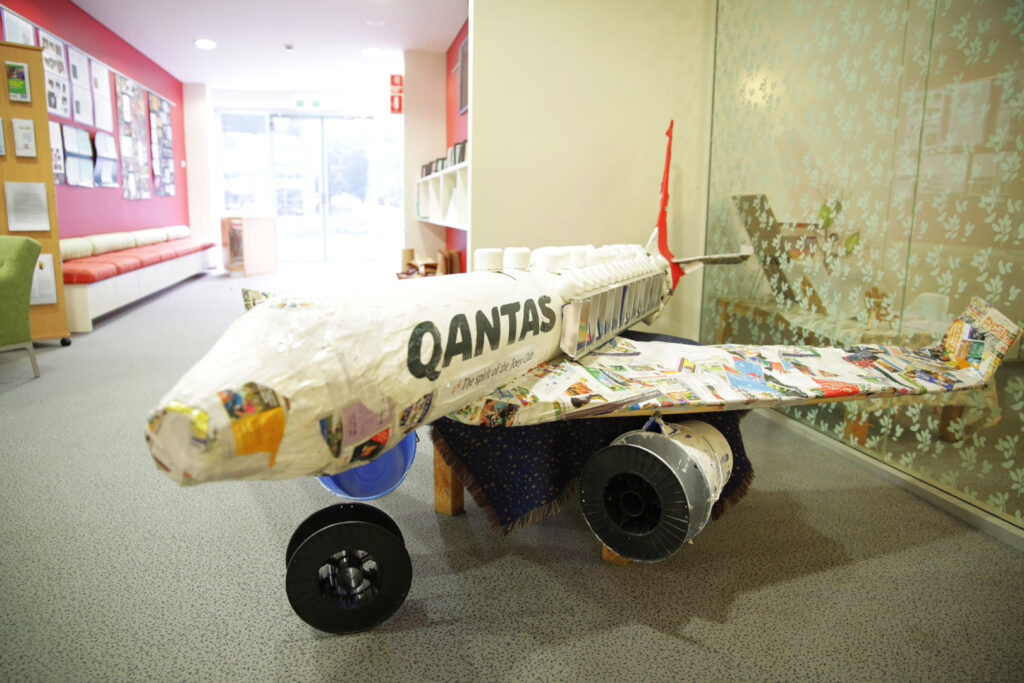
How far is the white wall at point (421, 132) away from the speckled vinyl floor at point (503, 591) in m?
4.03

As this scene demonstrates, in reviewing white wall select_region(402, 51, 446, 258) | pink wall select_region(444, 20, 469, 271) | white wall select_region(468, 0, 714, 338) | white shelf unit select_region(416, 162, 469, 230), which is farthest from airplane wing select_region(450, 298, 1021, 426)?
white wall select_region(402, 51, 446, 258)

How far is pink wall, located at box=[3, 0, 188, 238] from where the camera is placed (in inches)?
199

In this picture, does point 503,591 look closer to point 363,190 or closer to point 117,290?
point 117,290

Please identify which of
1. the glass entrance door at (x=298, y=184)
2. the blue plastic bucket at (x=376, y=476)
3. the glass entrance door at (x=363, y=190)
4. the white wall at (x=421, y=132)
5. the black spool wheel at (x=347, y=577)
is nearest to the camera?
the black spool wheel at (x=347, y=577)

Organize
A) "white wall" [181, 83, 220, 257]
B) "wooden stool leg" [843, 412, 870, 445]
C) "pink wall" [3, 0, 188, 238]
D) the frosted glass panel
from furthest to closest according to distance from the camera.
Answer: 1. "white wall" [181, 83, 220, 257]
2. "pink wall" [3, 0, 188, 238]
3. "wooden stool leg" [843, 412, 870, 445]
4. the frosted glass panel

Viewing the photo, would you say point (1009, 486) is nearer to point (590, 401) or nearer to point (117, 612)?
point (590, 401)

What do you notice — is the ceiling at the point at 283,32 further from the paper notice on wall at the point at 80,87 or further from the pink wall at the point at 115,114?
the paper notice on wall at the point at 80,87

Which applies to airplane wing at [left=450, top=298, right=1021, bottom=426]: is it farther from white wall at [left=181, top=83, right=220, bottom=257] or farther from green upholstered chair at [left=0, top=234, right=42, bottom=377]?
white wall at [left=181, top=83, right=220, bottom=257]

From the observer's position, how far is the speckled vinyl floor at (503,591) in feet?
4.32

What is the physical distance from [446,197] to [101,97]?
12.7 feet

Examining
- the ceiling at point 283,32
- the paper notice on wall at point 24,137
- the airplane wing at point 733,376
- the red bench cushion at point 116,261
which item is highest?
the ceiling at point 283,32

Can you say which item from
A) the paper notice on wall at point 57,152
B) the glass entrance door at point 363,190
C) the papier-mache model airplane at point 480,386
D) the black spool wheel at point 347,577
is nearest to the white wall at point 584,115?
the papier-mache model airplane at point 480,386

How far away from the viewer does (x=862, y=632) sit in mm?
1440

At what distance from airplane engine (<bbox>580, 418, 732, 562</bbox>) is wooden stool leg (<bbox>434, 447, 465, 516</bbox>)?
0.58m
